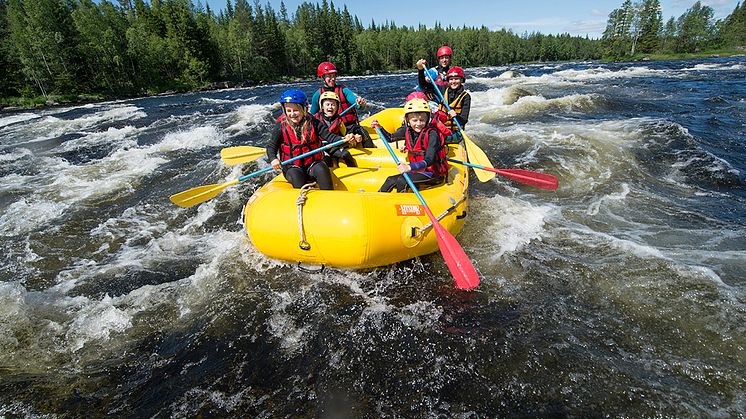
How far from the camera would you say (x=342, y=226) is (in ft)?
11.2

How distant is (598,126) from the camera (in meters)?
10.6

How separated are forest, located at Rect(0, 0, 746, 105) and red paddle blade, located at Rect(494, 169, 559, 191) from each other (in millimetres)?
37777

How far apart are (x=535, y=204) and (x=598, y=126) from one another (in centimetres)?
662

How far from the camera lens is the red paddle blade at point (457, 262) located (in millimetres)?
3234

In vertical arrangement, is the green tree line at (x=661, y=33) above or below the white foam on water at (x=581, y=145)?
above

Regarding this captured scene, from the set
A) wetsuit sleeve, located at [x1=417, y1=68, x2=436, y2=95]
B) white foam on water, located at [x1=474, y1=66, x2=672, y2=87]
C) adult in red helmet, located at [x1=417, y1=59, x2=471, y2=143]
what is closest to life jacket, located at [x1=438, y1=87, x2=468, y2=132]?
adult in red helmet, located at [x1=417, y1=59, x2=471, y2=143]

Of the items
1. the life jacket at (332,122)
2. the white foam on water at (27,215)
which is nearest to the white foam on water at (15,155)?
the white foam on water at (27,215)

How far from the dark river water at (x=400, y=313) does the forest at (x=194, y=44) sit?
34.6m

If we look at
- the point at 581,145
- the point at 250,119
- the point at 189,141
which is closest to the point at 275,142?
the point at 581,145

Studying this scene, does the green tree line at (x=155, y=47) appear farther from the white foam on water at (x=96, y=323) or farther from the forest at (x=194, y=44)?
the white foam on water at (x=96, y=323)

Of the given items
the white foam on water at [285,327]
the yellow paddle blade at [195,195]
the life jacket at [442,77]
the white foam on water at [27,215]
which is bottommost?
the white foam on water at [285,327]

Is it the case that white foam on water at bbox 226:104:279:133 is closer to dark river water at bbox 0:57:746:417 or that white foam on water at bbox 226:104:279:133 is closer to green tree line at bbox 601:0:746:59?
dark river water at bbox 0:57:746:417

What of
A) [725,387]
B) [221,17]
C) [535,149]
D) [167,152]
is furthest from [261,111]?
[221,17]

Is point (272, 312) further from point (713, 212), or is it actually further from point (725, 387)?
point (713, 212)
